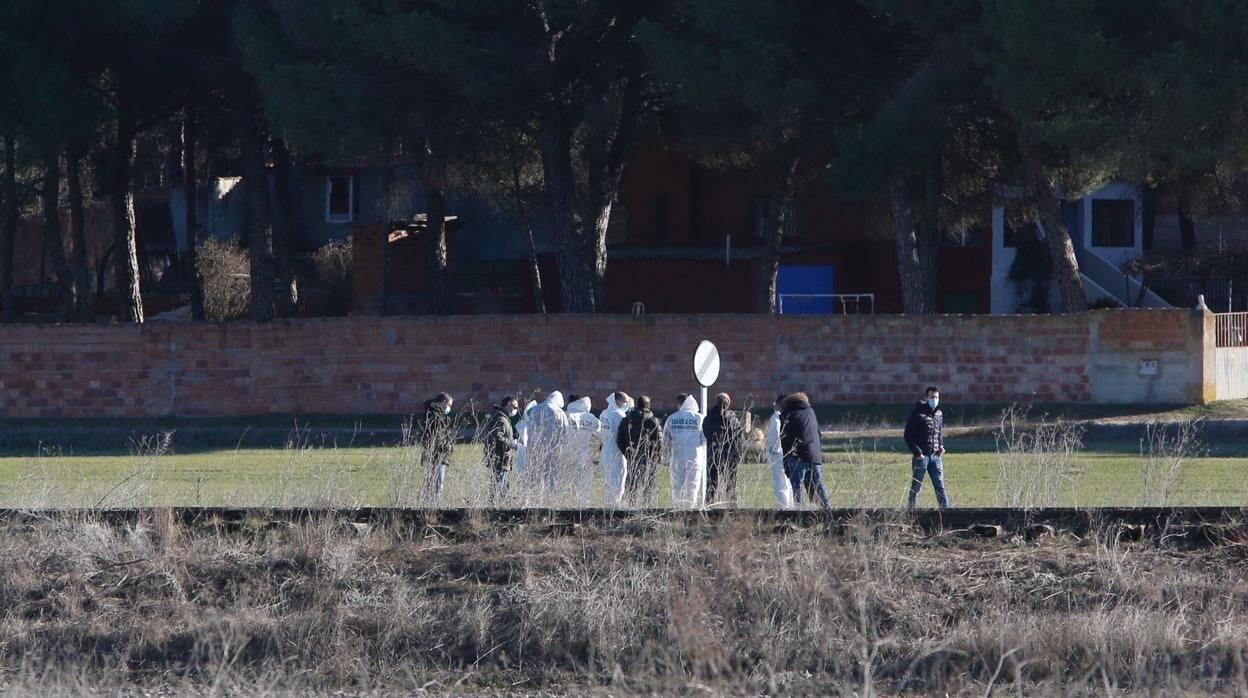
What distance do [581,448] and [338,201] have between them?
43402 millimetres

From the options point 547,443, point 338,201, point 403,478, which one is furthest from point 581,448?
point 338,201

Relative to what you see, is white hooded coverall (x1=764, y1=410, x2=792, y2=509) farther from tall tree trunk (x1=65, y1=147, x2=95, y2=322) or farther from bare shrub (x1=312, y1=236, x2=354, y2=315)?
bare shrub (x1=312, y1=236, x2=354, y2=315)

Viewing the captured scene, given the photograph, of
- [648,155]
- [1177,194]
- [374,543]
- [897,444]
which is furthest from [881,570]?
[648,155]

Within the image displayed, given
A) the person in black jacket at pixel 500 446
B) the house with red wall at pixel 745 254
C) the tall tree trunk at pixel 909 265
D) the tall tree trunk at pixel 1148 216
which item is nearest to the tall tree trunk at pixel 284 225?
the house with red wall at pixel 745 254

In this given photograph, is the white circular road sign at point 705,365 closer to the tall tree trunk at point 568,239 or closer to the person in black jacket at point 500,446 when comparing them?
the person in black jacket at point 500,446

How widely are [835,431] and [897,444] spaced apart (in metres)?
2.11

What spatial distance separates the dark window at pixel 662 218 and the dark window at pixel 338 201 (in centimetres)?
1392

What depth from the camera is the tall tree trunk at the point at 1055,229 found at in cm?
2827

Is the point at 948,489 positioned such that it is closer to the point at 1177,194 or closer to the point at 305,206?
the point at 1177,194

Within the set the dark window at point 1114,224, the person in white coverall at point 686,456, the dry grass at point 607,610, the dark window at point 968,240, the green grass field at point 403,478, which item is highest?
the dark window at point 1114,224

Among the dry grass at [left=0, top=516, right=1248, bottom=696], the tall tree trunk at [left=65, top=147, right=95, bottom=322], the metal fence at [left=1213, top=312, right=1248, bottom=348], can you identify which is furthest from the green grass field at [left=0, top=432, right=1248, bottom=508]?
the tall tree trunk at [left=65, top=147, right=95, bottom=322]

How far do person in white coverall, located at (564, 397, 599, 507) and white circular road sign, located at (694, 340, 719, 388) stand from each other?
1.48m

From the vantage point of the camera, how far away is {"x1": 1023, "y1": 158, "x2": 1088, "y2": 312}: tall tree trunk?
28266 millimetres

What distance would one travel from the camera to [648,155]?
47688 mm
